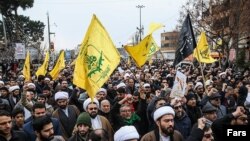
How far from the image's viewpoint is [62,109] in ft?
24.0

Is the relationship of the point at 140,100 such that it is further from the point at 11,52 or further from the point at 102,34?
the point at 11,52

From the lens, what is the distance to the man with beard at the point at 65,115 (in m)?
6.95

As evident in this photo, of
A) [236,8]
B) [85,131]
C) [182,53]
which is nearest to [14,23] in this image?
A: [236,8]

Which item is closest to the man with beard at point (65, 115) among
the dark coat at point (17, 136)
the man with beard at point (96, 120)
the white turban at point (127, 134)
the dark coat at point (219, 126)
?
the man with beard at point (96, 120)

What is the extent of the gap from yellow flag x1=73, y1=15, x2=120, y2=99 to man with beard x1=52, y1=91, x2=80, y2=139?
37.7 inches

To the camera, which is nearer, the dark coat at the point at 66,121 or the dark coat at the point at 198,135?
the dark coat at the point at 198,135

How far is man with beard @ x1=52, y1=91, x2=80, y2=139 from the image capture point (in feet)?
22.8

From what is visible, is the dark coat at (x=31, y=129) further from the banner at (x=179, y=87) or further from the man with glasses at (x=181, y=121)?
the banner at (x=179, y=87)

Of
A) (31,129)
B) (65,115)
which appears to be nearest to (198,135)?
(31,129)

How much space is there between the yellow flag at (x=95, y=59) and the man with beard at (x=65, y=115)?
3.14 feet

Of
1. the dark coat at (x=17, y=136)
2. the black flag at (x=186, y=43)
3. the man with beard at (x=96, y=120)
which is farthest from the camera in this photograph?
the black flag at (x=186, y=43)

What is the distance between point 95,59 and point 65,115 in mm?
1313

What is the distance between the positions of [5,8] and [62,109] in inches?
1463

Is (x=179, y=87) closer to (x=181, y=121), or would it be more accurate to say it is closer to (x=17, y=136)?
(x=181, y=121)
